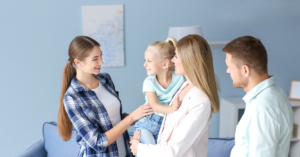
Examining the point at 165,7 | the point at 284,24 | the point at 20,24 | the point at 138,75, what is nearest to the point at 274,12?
the point at 284,24

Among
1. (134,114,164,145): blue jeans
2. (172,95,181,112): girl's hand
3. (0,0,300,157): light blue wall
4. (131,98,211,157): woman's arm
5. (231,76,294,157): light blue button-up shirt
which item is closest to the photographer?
(231,76,294,157): light blue button-up shirt

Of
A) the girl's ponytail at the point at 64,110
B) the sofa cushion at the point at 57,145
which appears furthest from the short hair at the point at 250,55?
the sofa cushion at the point at 57,145

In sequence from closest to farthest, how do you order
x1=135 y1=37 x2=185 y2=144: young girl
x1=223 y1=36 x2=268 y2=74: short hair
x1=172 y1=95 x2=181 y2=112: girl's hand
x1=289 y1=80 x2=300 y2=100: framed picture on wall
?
x1=223 y1=36 x2=268 y2=74: short hair
x1=172 y1=95 x2=181 y2=112: girl's hand
x1=135 y1=37 x2=185 y2=144: young girl
x1=289 y1=80 x2=300 y2=100: framed picture on wall

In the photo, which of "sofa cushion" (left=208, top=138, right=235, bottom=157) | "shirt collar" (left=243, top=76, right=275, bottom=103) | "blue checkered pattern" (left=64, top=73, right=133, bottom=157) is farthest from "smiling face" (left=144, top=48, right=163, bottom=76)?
"sofa cushion" (left=208, top=138, right=235, bottom=157)

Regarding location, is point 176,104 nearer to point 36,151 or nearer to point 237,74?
point 237,74

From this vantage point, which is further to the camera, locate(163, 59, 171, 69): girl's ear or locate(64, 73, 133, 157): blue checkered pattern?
locate(163, 59, 171, 69): girl's ear

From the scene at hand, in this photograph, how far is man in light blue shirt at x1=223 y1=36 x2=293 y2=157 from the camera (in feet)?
3.24

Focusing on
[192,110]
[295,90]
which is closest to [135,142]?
[192,110]

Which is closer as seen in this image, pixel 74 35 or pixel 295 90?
pixel 74 35

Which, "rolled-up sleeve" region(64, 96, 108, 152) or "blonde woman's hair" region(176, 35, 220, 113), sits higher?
"blonde woman's hair" region(176, 35, 220, 113)

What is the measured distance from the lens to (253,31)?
3.30 m

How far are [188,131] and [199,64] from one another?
0.35 m

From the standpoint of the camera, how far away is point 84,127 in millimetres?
1429

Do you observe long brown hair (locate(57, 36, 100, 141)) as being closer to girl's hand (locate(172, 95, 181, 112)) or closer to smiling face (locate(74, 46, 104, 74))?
smiling face (locate(74, 46, 104, 74))
